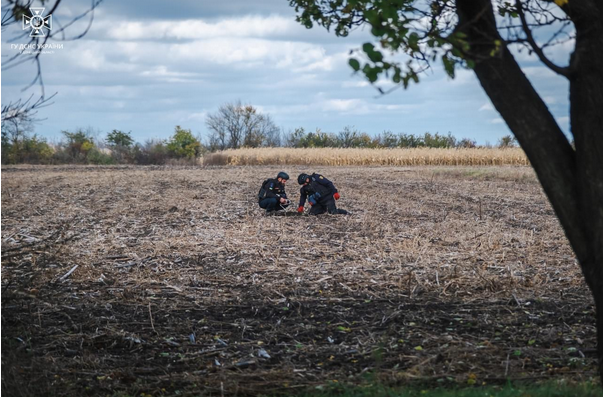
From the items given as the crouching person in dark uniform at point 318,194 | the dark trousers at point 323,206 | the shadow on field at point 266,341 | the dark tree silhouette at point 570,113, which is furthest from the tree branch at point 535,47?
the dark trousers at point 323,206

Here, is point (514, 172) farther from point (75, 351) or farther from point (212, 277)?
point (75, 351)

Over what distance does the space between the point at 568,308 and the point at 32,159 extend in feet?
150

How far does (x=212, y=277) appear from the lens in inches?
390

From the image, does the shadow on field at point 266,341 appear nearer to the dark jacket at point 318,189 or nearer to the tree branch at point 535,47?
the tree branch at point 535,47

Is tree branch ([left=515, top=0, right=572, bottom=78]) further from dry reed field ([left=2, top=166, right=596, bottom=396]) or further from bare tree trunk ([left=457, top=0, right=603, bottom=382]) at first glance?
dry reed field ([left=2, top=166, right=596, bottom=396])

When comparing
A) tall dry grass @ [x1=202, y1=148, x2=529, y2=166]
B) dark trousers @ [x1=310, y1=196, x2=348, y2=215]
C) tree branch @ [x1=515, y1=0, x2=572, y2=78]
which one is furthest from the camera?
tall dry grass @ [x1=202, y1=148, x2=529, y2=166]

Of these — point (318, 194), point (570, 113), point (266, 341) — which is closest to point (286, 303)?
point (266, 341)

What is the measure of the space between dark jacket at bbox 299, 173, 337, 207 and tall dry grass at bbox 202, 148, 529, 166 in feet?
90.4

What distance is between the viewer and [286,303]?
8.41 metres

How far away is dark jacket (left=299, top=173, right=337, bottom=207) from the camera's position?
16031 millimetres

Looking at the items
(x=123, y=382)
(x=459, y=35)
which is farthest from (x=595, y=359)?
(x=123, y=382)

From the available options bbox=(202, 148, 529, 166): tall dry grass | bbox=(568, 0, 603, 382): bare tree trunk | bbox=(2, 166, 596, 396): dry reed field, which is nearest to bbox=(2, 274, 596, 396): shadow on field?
bbox=(2, 166, 596, 396): dry reed field

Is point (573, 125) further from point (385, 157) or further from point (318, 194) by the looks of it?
point (385, 157)

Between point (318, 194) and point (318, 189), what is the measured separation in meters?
0.11
